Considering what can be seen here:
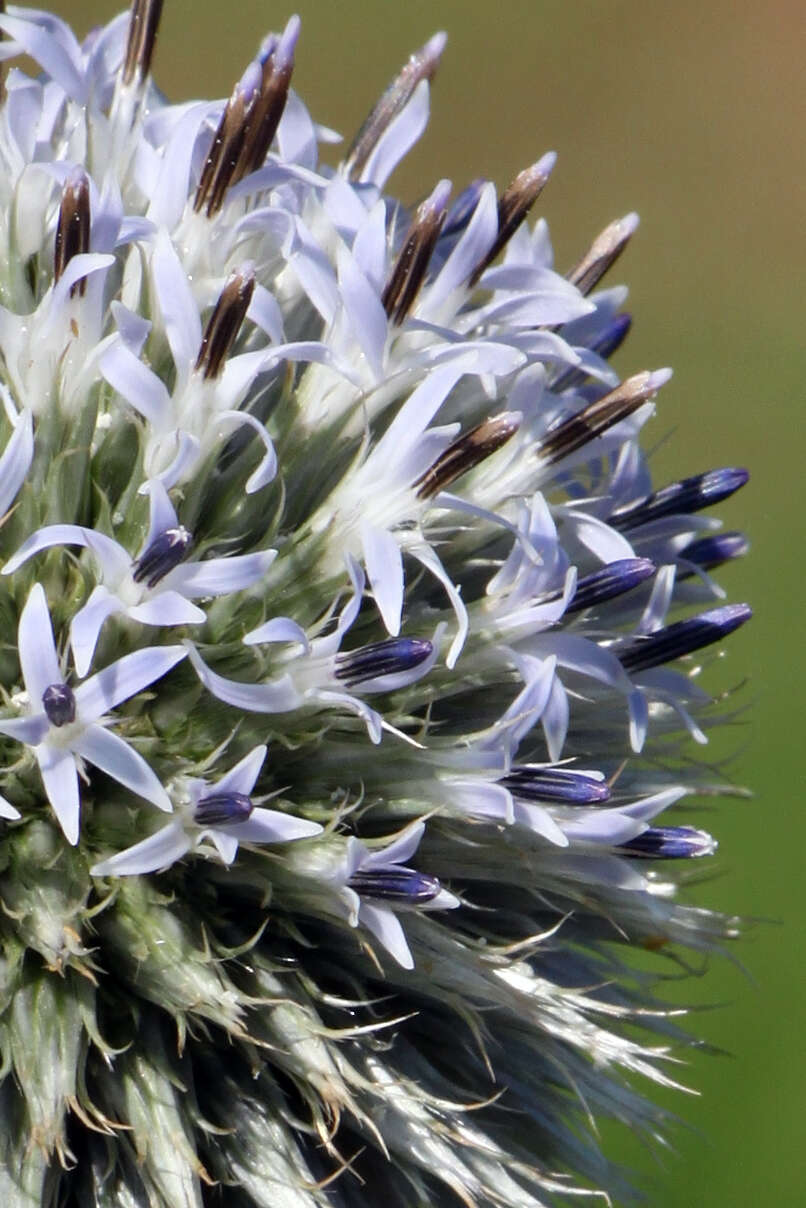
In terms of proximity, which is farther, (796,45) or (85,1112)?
(796,45)

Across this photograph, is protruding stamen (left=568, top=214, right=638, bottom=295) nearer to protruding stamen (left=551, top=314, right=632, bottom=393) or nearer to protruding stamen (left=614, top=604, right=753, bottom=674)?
protruding stamen (left=551, top=314, right=632, bottom=393)

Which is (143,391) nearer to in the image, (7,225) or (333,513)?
(333,513)

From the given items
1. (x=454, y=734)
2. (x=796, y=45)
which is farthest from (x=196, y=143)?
(x=796, y=45)

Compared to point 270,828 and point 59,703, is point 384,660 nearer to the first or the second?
point 270,828

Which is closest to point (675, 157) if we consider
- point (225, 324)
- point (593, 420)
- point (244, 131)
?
point (593, 420)

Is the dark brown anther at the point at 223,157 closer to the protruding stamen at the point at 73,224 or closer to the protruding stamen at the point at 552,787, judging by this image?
the protruding stamen at the point at 73,224

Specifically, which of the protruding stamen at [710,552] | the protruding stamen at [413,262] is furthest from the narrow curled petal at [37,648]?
the protruding stamen at [710,552]

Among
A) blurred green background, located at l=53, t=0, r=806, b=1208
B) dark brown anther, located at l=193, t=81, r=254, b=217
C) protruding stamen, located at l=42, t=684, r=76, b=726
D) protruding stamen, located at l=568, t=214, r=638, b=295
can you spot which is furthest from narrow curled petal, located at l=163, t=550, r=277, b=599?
blurred green background, located at l=53, t=0, r=806, b=1208
